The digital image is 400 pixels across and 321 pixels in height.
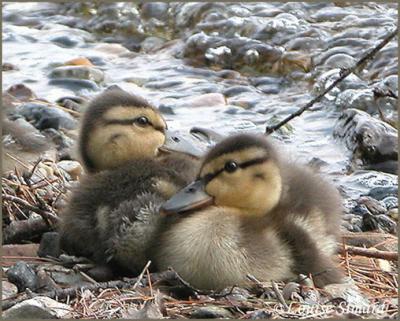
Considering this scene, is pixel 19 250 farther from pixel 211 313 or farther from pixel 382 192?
pixel 382 192

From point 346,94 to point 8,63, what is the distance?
3.12 metres

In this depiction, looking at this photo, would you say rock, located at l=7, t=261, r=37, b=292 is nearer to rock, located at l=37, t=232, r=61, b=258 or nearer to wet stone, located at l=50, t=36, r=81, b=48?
rock, located at l=37, t=232, r=61, b=258

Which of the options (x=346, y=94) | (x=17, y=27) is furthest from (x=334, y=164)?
(x=17, y=27)

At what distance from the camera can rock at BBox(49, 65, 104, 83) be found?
9.23m

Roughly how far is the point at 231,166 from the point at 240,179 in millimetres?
64

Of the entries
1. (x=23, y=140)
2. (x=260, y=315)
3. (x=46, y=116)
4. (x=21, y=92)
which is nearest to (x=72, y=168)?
(x=23, y=140)

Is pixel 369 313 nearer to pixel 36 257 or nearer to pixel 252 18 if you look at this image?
pixel 36 257

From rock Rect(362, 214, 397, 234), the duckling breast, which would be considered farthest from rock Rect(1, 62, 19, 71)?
the duckling breast

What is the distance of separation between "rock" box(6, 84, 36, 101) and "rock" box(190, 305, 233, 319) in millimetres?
4576

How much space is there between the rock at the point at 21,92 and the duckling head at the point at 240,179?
13.6ft

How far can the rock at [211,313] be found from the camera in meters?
3.97

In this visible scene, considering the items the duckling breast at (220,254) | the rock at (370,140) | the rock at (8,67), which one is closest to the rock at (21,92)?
the rock at (8,67)

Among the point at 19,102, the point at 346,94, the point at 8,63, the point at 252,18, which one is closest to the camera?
the point at 19,102

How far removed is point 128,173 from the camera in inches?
181
